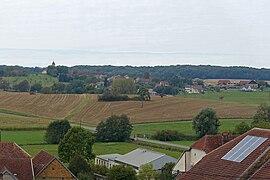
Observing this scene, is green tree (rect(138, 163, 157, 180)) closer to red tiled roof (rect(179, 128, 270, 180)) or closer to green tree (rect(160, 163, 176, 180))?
green tree (rect(160, 163, 176, 180))

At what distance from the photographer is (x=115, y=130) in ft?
267

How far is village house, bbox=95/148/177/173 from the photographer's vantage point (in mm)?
51809

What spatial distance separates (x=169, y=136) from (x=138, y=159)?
1066 inches

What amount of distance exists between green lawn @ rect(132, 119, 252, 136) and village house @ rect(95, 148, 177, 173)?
25.4m

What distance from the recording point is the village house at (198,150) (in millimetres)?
38156

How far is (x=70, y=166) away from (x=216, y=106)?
228ft

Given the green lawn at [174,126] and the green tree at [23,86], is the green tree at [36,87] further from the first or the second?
the green lawn at [174,126]

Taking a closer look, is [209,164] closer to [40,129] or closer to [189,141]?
[189,141]

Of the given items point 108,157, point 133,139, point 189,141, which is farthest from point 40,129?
point 108,157

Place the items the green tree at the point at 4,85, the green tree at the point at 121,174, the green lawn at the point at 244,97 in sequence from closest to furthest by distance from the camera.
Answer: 1. the green tree at the point at 121,174
2. the green lawn at the point at 244,97
3. the green tree at the point at 4,85

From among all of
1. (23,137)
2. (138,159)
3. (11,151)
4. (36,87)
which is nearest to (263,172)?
(11,151)

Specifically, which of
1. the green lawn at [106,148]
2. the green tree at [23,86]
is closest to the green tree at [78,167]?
the green lawn at [106,148]

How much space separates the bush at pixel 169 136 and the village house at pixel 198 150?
4078 centimetres

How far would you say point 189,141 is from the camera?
260 feet
